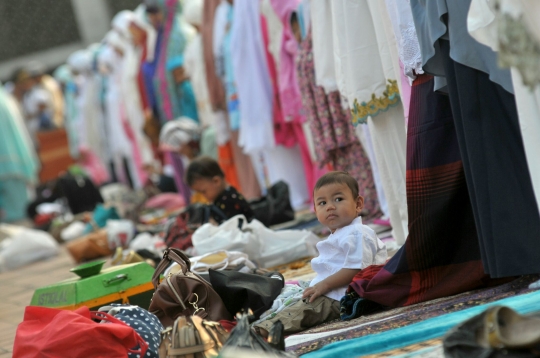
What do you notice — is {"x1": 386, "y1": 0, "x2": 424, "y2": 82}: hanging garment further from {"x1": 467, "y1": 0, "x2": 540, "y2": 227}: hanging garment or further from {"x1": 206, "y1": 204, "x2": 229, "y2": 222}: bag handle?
{"x1": 206, "y1": 204, "x2": 229, "y2": 222}: bag handle

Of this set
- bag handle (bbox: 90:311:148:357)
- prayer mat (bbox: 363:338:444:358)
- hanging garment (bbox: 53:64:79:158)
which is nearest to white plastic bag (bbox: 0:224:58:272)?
bag handle (bbox: 90:311:148:357)

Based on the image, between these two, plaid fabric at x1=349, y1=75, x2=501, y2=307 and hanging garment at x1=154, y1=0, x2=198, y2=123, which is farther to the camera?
hanging garment at x1=154, y1=0, x2=198, y2=123

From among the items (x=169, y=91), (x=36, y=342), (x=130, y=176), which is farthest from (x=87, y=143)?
(x=36, y=342)

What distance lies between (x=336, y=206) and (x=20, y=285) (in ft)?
13.4

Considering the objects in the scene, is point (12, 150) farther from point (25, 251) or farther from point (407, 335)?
point (407, 335)

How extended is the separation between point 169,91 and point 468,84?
282 inches

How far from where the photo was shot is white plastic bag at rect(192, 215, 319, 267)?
4.04 m

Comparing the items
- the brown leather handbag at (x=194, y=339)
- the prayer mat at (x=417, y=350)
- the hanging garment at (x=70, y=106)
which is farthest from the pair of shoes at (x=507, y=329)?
the hanging garment at (x=70, y=106)

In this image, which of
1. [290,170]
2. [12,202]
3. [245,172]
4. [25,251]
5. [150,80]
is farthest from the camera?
[12,202]

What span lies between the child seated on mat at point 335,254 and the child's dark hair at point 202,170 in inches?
69.2

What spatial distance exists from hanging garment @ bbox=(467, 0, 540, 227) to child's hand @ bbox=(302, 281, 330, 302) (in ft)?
3.10

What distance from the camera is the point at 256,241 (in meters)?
4.18

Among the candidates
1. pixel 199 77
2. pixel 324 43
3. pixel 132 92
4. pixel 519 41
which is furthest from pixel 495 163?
pixel 132 92

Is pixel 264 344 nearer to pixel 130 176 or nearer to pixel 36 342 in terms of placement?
pixel 36 342
